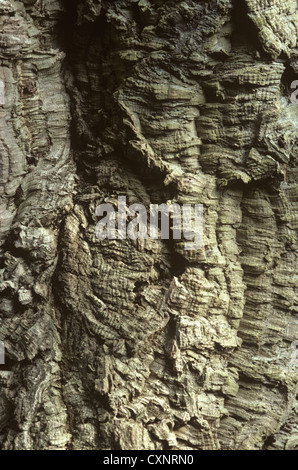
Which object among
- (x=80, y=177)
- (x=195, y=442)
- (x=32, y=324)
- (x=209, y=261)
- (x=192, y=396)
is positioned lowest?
(x=195, y=442)

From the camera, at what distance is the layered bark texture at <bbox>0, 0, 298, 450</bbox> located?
1.95m

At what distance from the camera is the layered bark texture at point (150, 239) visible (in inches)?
76.7

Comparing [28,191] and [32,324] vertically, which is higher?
[28,191]

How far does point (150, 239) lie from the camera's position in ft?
6.55

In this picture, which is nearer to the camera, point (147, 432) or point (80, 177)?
point (147, 432)

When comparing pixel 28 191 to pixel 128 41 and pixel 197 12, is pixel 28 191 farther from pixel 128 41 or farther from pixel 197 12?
pixel 197 12

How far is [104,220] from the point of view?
202 centimetres

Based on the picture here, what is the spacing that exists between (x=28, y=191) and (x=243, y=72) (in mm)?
885

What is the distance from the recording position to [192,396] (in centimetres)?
195

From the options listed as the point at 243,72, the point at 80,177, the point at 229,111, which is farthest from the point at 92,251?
the point at 243,72

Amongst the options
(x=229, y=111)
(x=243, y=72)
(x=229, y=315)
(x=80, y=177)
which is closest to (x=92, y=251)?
(x=80, y=177)

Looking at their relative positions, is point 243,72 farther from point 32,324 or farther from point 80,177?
point 32,324

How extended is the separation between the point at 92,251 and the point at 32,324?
1.10ft

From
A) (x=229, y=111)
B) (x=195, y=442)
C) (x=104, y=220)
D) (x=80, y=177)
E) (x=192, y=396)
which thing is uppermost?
(x=229, y=111)
